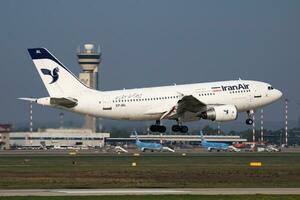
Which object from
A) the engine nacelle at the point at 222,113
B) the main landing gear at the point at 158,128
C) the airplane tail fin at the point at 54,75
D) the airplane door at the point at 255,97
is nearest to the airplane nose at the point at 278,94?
the airplane door at the point at 255,97

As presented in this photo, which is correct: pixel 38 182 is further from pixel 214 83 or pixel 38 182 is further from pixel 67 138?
pixel 67 138

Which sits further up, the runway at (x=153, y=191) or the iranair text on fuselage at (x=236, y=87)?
the iranair text on fuselage at (x=236, y=87)

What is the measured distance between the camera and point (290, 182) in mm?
65625

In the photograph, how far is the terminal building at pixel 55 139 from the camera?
6116 inches

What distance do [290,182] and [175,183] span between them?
27.6 feet

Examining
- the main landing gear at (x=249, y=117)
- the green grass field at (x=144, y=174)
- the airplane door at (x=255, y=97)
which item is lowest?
the green grass field at (x=144, y=174)

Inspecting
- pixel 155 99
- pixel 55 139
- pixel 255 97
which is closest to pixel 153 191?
pixel 155 99

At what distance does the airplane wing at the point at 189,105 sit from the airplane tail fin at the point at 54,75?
1041 cm

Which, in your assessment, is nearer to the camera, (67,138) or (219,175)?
(219,175)

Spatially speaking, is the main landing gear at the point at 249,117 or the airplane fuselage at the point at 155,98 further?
the main landing gear at the point at 249,117

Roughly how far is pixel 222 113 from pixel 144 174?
25.1m

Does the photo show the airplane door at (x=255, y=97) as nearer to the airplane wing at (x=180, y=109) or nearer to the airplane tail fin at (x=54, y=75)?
the airplane wing at (x=180, y=109)
